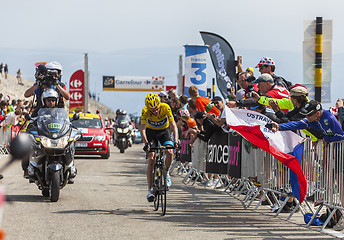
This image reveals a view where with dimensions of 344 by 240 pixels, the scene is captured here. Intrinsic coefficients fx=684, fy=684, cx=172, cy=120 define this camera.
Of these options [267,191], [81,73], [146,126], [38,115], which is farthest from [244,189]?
[81,73]

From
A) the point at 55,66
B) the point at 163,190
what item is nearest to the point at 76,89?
the point at 55,66

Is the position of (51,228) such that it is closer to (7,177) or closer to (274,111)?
(274,111)

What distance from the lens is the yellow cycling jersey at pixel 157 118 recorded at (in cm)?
1099

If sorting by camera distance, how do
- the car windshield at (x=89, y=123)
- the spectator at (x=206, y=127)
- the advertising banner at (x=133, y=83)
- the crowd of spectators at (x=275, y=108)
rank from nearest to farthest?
the crowd of spectators at (x=275, y=108), the spectator at (x=206, y=127), the car windshield at (x=89, y=123), the advertising banner at (x=133, y=83)

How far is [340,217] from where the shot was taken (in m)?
8.77

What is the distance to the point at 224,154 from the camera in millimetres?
13500

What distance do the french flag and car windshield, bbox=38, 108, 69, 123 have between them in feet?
9.31

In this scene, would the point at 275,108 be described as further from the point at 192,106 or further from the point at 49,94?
the point at 192,106

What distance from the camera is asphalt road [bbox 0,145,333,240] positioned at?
8.08 meters

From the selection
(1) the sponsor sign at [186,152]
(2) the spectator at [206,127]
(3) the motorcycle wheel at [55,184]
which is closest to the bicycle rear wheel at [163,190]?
(3) the motorcycle wheel at [55,184]

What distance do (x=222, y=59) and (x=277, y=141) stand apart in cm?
1260

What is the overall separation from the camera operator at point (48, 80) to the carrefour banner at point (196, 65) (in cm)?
1296

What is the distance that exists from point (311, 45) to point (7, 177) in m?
7.93

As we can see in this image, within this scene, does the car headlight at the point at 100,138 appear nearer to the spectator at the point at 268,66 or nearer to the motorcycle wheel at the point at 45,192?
the motorcycle wheel at the point at 45,192
